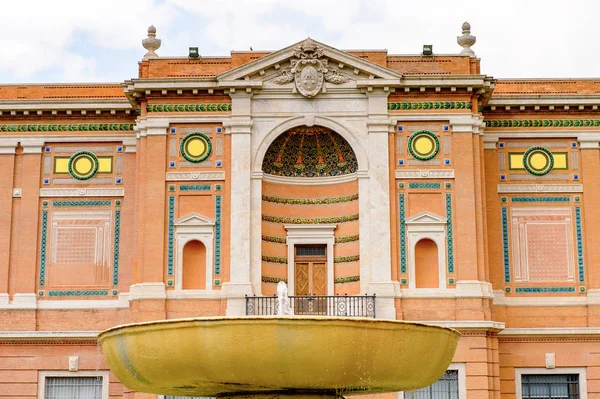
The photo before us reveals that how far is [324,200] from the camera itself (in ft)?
92.5

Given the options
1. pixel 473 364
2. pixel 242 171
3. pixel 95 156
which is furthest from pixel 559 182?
pixel 95 156

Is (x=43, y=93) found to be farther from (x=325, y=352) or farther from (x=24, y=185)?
(x=325, y=352)

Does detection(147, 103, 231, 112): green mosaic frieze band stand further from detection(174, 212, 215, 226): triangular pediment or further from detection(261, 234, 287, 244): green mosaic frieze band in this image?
detection(261, 234, 287, 244): green mosaic frieze band

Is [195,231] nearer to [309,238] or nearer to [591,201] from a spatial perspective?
[309,238]

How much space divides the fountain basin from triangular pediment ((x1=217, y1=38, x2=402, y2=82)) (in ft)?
43.7

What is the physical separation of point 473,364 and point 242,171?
7.06 metres

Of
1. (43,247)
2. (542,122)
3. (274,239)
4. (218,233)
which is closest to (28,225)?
(43,247)

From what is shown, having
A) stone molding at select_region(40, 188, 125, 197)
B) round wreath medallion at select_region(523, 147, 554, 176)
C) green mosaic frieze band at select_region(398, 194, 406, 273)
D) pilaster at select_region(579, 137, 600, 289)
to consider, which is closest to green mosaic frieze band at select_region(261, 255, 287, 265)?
green mosaic frieze band at select_region(398, 194, 406, 273)

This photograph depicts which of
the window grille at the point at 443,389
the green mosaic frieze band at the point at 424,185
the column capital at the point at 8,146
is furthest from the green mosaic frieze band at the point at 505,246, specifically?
the column capital at the point at 8,146

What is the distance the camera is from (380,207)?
2662cm

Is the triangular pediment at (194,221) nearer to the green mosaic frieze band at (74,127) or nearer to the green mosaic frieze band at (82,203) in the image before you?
the green mosaic frieze band at (82,203)

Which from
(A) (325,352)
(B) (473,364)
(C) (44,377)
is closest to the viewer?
(A) (325,352)

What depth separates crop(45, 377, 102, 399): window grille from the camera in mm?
27703

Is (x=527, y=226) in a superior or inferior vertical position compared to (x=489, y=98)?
inferior
